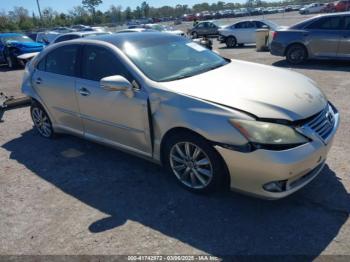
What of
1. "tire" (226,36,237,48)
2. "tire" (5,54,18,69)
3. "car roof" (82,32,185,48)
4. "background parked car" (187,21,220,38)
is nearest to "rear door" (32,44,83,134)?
"car roof" (82,32,185,48)

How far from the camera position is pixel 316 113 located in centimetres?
327

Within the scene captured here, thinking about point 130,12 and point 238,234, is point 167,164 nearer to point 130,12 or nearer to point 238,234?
point 238,234

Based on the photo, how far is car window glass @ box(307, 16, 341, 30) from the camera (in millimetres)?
9906

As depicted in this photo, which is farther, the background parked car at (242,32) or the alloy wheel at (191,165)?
the background parked car at (242,32)

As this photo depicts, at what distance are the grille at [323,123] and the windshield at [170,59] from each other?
1.42 metres

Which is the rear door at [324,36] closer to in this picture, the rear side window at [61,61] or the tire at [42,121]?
the rear side window at [61,61]

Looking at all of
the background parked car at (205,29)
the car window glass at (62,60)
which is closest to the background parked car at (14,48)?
the car window glass at (62,60)

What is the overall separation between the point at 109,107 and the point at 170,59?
939mm

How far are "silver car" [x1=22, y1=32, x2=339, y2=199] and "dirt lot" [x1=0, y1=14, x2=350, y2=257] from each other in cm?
29

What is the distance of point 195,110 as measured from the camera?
10.7ft

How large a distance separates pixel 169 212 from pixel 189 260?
708 mm

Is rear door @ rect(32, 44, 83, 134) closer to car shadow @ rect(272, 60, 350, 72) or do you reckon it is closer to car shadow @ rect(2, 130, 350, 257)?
car shadow @ rect(2, 130, 350, 257)

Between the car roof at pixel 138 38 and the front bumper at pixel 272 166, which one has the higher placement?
the car roof at pixel 138 38

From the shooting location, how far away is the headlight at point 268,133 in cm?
294
